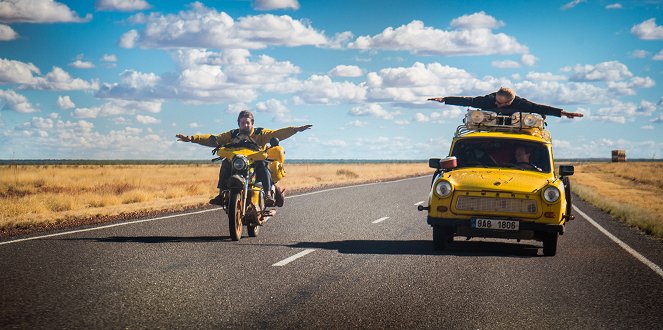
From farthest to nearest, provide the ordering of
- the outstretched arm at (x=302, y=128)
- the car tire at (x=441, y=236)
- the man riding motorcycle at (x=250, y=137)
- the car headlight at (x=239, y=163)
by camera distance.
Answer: the outstretched arm at (x=302, y=128) < the man riding motorcycle at (x=250, y=137) < the car headlight at (x=239, y=163) < the car tire at (x=441, y=236)

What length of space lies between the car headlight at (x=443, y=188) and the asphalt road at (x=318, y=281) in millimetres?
854

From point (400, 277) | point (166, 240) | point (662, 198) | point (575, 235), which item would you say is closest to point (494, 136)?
point (575, 235)

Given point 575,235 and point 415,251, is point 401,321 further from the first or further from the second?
point 575,235

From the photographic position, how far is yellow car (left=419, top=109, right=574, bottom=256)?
10.7 meters

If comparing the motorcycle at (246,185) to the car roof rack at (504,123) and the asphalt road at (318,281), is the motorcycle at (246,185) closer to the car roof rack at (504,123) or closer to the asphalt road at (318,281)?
the asphalt road at (318,281)

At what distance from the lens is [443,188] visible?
35.9ft

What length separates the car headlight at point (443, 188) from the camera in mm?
10906

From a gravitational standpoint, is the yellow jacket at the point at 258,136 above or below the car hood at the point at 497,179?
above

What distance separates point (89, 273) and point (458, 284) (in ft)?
13.5

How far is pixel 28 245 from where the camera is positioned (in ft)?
36.2

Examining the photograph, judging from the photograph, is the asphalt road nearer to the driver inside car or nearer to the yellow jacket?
the driver inside car

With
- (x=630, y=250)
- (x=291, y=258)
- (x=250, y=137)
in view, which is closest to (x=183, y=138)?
(x=250, y=137)

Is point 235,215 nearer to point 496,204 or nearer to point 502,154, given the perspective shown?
point 496,204

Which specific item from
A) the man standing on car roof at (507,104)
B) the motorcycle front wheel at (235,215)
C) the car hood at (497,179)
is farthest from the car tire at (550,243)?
the motorcycle front wheel at (235,215)
